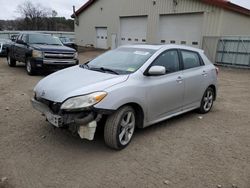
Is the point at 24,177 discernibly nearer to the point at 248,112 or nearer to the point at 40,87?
the point at 40,87

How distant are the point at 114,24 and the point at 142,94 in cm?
2189

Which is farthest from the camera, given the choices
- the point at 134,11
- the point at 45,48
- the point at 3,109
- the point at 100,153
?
the point at 134,11

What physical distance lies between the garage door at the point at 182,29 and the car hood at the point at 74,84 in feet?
47.3

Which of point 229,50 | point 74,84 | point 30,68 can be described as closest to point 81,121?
point 74,84

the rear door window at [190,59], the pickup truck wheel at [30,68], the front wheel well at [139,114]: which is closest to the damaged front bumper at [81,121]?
the front wheel well at [139,114]

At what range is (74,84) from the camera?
3.80 meters

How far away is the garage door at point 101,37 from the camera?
26.7 metres

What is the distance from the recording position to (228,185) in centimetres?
315

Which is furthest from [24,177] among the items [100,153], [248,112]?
[248,112]

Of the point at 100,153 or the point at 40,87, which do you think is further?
the point at 40,87

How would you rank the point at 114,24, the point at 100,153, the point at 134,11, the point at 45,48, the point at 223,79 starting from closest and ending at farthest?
the point at 100,153
the point at 45,48
the point at 223,79
the point at 134,11
the point at 114,24

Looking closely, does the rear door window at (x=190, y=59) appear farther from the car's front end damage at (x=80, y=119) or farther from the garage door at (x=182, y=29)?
the garage door at (x=182, y=29)

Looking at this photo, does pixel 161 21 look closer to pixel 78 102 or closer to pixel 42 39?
pixel 42 39

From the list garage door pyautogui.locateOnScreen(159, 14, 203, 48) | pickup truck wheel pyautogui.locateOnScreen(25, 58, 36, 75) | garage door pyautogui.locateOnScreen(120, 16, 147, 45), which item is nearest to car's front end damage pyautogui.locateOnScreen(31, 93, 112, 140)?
pickup truck wheel pyautogui.locateOnScreen(25, 58, 36, 75)
